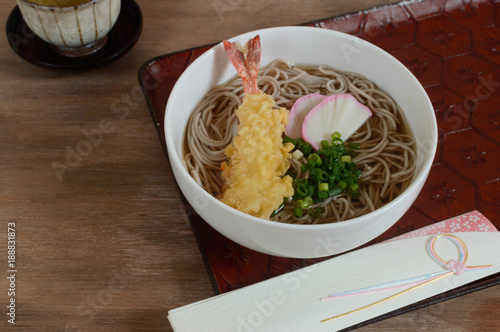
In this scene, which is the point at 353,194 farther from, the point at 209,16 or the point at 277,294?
the point at 209,16

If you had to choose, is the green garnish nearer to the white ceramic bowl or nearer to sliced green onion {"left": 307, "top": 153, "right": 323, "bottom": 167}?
sliced green onion {"left": 307, "top": 153, "right": 323, "bottom": 167}

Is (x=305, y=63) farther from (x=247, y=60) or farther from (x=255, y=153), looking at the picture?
(x=255, y=153)

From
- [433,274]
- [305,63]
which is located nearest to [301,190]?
[433,274]

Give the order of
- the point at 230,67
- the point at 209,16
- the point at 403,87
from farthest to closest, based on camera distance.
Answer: the point at 209,16, the point at 230,67, the point at 403,87

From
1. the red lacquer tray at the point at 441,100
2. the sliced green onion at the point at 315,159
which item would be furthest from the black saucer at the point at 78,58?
the sliced green onion at the point at 315,159

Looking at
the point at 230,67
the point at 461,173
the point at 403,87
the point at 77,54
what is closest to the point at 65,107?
the point at 77,54

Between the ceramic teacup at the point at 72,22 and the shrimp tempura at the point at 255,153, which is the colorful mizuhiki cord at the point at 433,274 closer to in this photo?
the shrimp tempura at the point at 255,153
